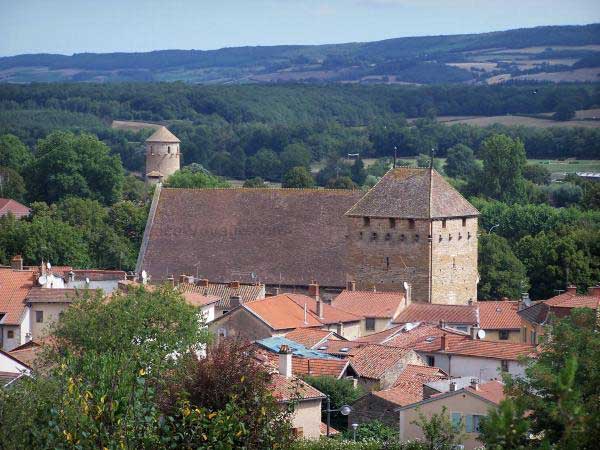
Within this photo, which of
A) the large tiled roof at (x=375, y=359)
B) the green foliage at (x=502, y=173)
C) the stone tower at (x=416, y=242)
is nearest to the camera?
the large tiled roof at (x=375, y=359)

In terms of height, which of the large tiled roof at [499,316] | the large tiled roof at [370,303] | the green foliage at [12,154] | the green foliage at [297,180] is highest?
the large tiled roof at [370,303]

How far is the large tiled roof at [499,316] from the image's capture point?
153 ft

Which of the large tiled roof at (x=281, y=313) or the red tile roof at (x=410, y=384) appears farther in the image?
the large tiled roof at (x=281, y=313)

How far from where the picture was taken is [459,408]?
1234 inches

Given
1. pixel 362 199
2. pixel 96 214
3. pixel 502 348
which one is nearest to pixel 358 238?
pixel 362 199

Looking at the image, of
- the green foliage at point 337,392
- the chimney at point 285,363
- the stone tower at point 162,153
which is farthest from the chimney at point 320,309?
the stone tower at point 162,153

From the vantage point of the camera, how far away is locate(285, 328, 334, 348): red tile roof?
41.8 meters

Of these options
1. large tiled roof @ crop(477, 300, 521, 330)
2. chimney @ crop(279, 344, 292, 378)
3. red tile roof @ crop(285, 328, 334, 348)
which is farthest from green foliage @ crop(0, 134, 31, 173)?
chimney @ crop(279, 344, 292, 378)

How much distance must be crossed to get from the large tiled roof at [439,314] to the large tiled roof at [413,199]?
3.36 m

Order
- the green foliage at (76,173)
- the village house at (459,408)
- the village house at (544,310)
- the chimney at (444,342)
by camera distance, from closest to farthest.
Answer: the village house at (459,408)
the chimney at (444,342)
the village house at (544,310)
the green foliage at (76,173)

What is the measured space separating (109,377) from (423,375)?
14.4 metres

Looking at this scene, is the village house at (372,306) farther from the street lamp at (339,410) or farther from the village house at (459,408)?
the village house at (459,408)

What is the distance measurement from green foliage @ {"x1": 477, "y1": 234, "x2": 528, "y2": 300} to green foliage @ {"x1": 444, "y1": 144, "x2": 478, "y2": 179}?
57.8 m

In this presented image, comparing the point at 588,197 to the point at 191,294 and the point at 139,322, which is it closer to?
the point at 191,294
